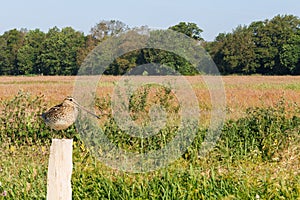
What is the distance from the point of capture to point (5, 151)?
693cm

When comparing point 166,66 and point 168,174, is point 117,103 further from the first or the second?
point 168,174

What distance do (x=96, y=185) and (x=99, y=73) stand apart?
120 inches

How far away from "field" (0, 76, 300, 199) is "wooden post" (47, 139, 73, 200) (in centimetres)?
138

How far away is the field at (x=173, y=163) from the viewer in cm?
493

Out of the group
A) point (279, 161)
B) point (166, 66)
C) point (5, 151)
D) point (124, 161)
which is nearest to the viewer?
point (124, 161)

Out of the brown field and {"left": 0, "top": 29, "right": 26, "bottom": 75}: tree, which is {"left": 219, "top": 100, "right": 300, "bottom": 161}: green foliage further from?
{"left": 0, "top": 29, "right": 26, "bottom": 75}: tree

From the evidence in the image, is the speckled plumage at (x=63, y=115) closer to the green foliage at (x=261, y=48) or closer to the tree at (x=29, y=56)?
the green foliage at (x=261, y=48)

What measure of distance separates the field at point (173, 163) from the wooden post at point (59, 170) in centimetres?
138

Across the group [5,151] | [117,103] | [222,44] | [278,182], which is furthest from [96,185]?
[222,44]

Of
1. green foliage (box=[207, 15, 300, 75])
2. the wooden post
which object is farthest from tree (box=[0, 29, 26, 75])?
the wooden post

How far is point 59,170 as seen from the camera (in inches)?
141

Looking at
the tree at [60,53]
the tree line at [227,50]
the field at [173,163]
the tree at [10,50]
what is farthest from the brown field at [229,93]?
the tree at [10,50]

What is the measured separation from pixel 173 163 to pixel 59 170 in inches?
109

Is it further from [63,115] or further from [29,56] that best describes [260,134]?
[29,56]
